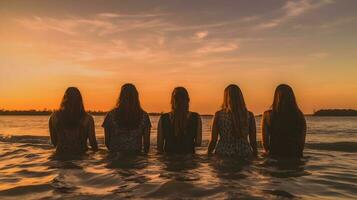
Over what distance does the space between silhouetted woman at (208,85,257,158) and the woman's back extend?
0.37 meters

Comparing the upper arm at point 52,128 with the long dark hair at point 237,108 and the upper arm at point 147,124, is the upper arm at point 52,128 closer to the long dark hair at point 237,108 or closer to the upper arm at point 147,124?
the upper arm at point 147,124

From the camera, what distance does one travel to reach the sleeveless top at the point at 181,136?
910 centimetres

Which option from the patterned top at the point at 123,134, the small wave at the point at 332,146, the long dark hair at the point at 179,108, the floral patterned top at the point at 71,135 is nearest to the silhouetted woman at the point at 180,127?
the long dark hair at the point at 179,108

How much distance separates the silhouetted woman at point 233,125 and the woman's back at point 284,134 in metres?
0.37

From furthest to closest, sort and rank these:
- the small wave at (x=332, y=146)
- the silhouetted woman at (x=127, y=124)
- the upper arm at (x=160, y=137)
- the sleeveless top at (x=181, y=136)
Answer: the small wave at (x=332, y=146) → the upper arm at (x=160, y=137) → the sleeveless top at (x=181, y=136) → the silhouetted woman at (x=127, y=124)

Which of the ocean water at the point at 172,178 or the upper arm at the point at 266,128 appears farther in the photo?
the upper arm at the point at 266,128

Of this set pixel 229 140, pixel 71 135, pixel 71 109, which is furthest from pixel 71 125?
pixel 229 140

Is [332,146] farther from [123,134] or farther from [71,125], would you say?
[71,125]

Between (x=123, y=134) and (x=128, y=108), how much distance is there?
699 mm

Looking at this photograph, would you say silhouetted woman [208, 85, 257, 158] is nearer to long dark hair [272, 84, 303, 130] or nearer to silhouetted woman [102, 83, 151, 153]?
long dark hair [272, 84, 303, 130]

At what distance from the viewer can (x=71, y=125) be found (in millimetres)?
9359

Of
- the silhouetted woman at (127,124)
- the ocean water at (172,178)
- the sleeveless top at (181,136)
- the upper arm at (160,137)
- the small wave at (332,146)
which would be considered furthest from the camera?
the small wave at (332,146)

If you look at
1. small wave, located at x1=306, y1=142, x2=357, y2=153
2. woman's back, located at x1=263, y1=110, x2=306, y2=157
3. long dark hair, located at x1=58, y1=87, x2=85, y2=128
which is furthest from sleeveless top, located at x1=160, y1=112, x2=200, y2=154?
small wave, located at x1=306, y1=142, x2=357, y2=153

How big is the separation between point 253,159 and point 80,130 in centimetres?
379
